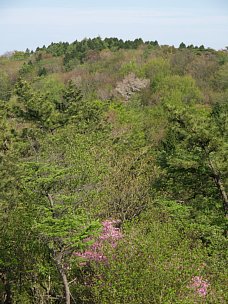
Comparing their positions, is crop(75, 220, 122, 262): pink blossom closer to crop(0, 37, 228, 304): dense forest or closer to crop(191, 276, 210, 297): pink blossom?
crop(0, 37, 228, 304): dense forest

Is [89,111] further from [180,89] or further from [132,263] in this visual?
[180,89]

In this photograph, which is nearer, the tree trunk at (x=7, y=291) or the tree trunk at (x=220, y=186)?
the tree trunk at (x=7, y=291)

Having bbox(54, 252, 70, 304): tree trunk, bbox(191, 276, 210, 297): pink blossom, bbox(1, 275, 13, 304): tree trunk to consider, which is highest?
bbox(191, 276, 210, 297): pink blossom

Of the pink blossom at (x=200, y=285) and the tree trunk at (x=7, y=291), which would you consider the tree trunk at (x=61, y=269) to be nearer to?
the pink blossom at (x=200, y=285)

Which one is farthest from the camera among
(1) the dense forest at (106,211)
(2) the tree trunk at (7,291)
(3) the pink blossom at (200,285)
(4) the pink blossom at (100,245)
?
(2) the tree trunk at (7,291)

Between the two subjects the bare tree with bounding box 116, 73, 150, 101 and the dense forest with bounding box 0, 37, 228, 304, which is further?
the bare tree with bounding box 116, 73, 150, 101

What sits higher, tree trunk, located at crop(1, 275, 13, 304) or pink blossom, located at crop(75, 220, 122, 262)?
pink blossom, located at crop(75, 220, 122, 262)

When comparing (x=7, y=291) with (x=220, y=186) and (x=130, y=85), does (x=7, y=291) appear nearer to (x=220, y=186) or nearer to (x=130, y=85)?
A: (x=220, y=186)

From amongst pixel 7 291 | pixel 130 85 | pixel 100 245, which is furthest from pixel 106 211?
pixel 130 85

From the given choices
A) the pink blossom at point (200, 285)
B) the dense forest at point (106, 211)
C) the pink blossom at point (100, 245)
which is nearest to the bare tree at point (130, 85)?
the dense forest at point (106, 211)

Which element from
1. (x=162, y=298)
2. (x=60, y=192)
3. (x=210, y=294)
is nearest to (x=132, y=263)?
(x=162, y=298)

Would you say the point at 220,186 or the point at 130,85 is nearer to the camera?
the point at 220,186

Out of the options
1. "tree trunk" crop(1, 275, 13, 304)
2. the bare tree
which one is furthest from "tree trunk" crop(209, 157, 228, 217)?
the bare tree

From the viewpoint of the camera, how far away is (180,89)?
48.7 meters
